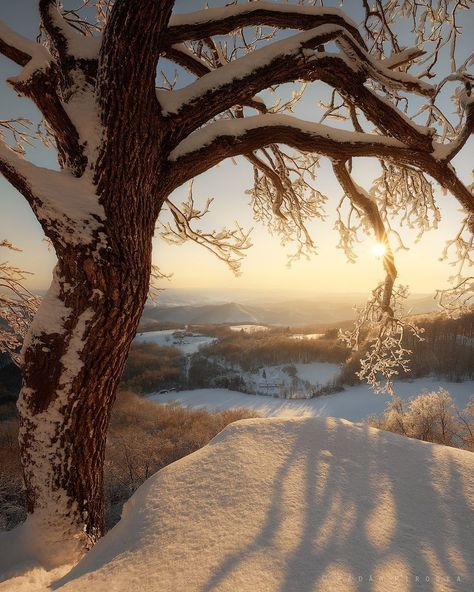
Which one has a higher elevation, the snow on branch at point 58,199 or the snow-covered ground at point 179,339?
the snow on branch at point 58,199

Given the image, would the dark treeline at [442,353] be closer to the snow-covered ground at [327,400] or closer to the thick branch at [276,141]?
the snow-covered ground at [327,400]

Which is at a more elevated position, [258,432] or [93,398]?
[93,398]

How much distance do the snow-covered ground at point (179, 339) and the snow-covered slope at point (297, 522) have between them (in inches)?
1219

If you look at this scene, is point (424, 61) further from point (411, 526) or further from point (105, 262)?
point (411, 526)

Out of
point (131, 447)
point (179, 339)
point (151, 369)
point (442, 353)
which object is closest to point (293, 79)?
point (131, 447)

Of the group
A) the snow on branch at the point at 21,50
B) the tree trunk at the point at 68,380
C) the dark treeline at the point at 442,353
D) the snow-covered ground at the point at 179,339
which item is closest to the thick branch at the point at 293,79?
the snow on branch at the point at 21,50

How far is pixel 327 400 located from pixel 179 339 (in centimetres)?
2110

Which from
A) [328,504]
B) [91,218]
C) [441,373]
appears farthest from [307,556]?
[441,373]

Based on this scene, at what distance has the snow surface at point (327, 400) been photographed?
57.9 feet

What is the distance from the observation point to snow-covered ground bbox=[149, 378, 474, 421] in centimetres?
1764

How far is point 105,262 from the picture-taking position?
6.04ft

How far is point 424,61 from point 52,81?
290 centimetres

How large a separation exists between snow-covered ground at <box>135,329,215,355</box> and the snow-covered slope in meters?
31.0

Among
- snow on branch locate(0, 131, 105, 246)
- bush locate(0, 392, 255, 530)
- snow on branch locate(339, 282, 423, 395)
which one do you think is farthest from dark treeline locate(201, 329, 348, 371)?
snow on branch locate(0, 131, 105, 246)
